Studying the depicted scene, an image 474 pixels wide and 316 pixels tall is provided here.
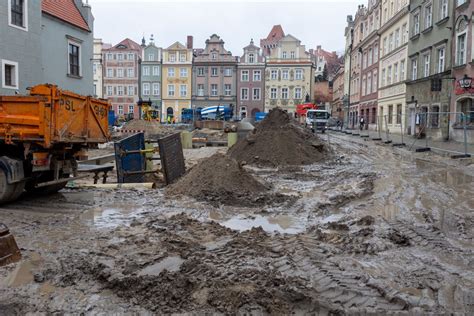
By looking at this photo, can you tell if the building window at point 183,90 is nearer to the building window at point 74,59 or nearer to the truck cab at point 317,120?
the truck cab at point 317,120

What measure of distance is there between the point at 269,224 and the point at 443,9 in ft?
88.6

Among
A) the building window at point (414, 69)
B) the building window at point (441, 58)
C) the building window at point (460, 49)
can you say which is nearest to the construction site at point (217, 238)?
the building window at point (460, 49)

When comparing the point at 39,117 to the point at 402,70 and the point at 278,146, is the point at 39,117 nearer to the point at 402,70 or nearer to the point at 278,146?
the point at 278,146

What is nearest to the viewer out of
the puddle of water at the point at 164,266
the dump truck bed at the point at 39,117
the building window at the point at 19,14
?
the puddle of water at the point at 164,266

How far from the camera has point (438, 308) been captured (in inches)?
154

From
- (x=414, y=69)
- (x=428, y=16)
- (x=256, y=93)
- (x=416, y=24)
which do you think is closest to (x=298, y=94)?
(x=256, y=93)

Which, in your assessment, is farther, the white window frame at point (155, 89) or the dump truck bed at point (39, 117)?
the white window frame at point (155, 89)

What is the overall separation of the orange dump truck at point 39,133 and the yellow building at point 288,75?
66.3 m

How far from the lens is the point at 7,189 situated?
26.7 feet

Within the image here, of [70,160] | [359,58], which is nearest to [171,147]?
[70,160]

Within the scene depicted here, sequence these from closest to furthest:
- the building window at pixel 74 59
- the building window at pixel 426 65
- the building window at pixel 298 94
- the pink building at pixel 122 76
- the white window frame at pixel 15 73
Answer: the white window frame at pixel 15 73 < the building window at pixel 74 59 < the building window at pixel 426 65 < the building window at pixel 298 94 < the pink building at pixel 122 76

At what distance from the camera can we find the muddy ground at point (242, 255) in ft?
13.3

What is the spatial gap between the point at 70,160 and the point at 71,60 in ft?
75.1

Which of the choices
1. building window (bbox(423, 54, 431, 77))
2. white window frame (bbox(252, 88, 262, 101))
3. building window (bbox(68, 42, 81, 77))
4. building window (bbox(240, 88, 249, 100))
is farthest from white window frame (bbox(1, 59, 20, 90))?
white window frame (bbox(252, 88, 262, 101))
